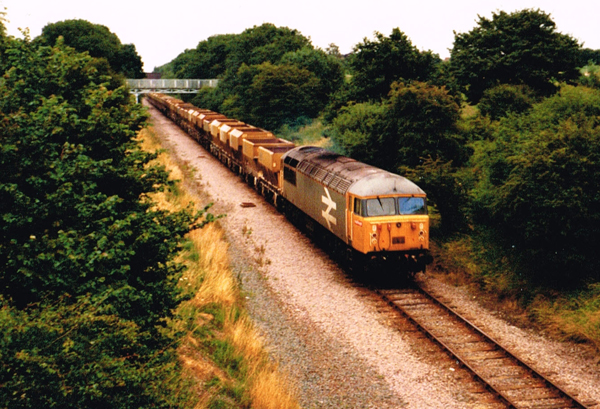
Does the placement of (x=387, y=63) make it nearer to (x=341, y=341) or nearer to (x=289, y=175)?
(x=289, y=175)

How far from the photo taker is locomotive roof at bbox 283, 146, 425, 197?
1725 centimetres

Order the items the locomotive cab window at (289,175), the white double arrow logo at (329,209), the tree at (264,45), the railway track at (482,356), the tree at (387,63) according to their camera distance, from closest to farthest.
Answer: the railway track at (482,356)
the white double arrow logo at (329,209)
the locomotive cab window at (289,175)
the tree at (387,63)
the tree at (264,45)

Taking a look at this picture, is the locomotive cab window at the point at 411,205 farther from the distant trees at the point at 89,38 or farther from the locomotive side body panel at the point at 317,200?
the distant trees at the point at 89,38

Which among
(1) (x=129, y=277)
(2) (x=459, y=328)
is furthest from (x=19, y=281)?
(2) (x=459, y=328)

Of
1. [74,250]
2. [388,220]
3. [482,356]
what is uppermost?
[74,250]

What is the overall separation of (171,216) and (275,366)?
509 centimetres

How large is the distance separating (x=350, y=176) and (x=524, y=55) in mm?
25691

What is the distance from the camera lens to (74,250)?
269 inches

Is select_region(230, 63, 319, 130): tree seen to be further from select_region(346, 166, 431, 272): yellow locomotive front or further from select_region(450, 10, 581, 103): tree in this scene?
select_region(346, 166, 431, 272): yellow locomotive front

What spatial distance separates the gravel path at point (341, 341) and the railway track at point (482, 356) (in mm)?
519

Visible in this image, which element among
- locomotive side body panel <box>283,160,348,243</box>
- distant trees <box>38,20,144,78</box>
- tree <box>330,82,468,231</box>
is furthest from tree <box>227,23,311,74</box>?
locomotive side body panel <box>283,160,348,243</box>

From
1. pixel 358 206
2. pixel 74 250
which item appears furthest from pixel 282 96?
pixel 74 250

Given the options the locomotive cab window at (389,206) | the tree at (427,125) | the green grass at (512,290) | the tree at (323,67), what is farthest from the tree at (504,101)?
the tree at (323,67)

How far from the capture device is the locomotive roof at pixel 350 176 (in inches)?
679
